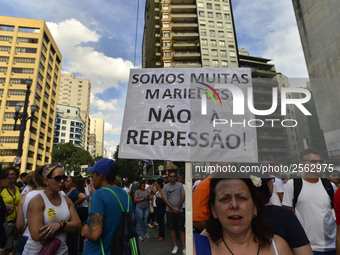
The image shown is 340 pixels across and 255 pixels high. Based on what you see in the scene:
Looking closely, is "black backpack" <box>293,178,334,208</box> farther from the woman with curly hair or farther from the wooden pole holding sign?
the wooden pole holding sign

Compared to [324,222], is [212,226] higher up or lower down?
higher up

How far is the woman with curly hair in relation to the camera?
4.63ft

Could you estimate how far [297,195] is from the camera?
285 cm

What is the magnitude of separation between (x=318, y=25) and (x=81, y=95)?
130 m

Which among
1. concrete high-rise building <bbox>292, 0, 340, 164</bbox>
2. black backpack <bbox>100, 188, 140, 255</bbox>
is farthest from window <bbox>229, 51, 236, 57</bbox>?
black backpack <bbox>100, 188, 140, 255</bbox>

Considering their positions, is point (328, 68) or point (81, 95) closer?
point (328, 68)

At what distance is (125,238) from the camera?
2.16 m

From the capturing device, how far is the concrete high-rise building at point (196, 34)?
45750 millimetres

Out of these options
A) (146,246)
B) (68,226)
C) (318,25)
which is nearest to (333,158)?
(68,226)

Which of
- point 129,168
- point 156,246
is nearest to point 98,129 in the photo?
point 129,168

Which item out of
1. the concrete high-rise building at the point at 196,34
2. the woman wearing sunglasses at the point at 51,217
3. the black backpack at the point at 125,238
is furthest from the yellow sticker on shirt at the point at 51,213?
the concrete high-rise building at the point at 196,34

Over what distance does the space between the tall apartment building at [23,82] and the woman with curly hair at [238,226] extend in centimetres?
5950

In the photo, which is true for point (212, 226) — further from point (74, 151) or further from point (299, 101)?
point (74, 151)

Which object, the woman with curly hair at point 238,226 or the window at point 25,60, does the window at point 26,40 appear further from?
the woman with curly hair at point 238,226
